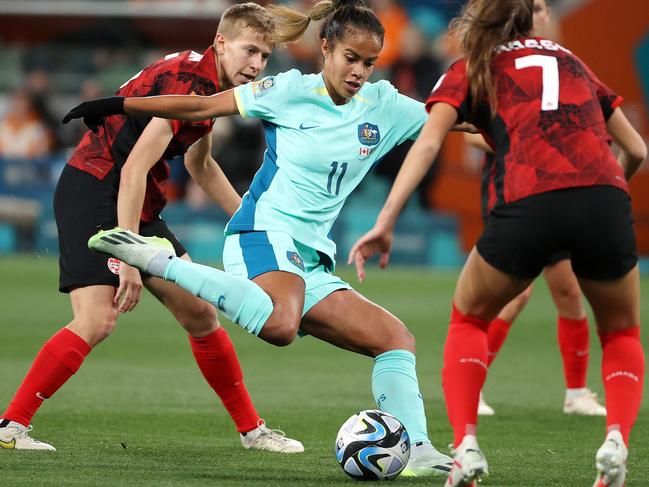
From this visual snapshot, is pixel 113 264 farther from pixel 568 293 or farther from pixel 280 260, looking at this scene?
pixel 568 293

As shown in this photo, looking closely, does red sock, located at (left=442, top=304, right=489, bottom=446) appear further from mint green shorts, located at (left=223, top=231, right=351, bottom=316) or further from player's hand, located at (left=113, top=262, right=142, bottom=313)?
player's hand, located at (left=113, top=262, right=142, bottom=313)

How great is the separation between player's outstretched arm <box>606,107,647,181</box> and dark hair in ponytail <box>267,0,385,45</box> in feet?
3.96

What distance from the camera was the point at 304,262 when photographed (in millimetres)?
5484

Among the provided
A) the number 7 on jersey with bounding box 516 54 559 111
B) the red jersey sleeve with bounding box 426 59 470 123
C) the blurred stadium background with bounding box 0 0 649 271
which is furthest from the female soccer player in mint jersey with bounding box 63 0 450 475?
the blurred stadium background with bounding box 0 0 649 271

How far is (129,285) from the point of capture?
5.39 metres

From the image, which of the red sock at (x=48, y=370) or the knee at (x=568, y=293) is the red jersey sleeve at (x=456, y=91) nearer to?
the red sock at (x=48, y=370)

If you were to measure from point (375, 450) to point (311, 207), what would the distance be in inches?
44.5

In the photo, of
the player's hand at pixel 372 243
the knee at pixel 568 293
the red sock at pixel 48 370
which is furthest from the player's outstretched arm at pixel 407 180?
the knee at pixel 568 293

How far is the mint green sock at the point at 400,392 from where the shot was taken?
5.26 meters

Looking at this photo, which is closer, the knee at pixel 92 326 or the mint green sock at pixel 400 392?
the mint green sock at pixel 400 392

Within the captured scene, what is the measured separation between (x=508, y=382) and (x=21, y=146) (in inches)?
497

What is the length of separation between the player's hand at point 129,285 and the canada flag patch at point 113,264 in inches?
14.0

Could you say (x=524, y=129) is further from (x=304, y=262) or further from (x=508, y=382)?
(x=508, y=382)

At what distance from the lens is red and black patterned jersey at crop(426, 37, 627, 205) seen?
170 inches
